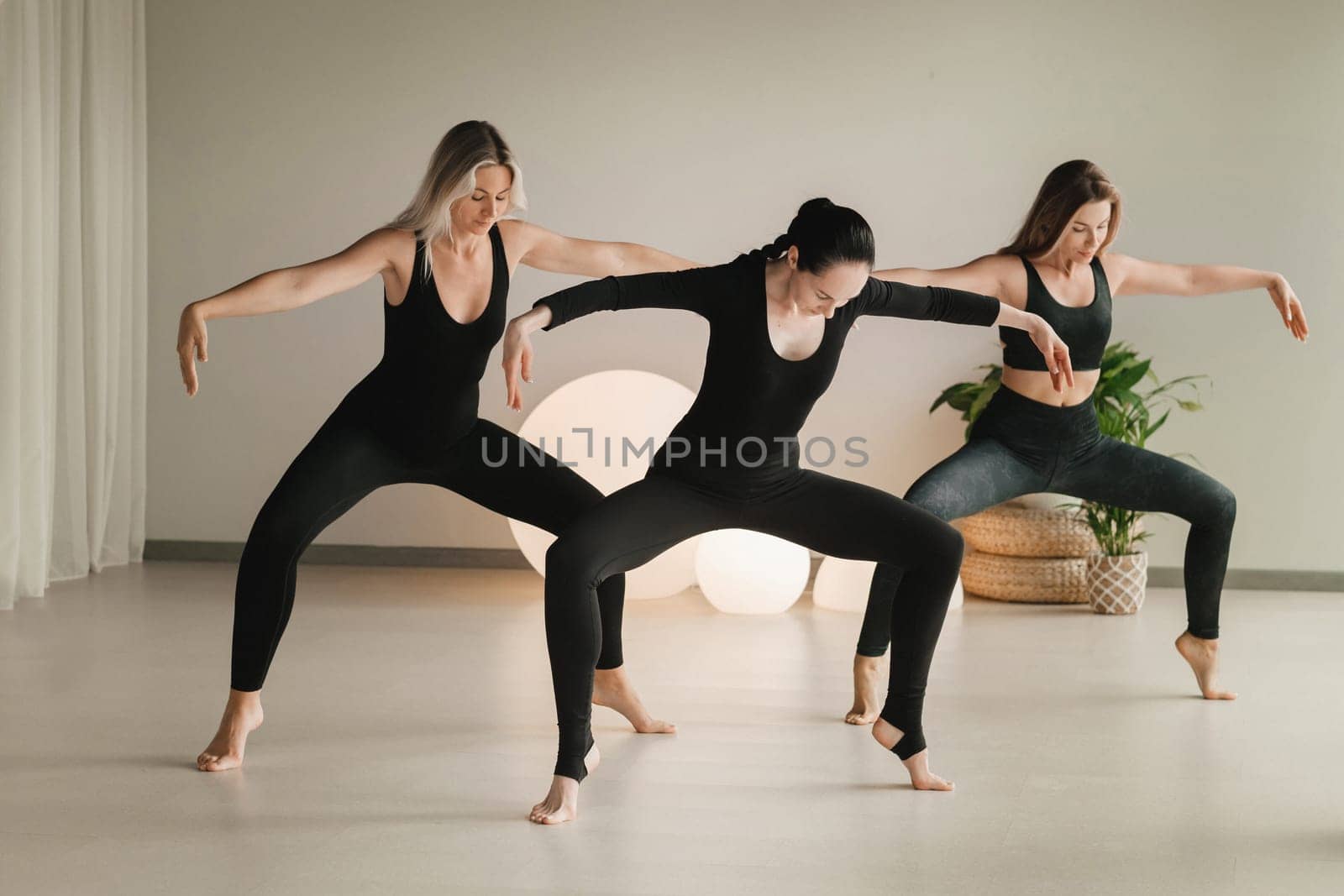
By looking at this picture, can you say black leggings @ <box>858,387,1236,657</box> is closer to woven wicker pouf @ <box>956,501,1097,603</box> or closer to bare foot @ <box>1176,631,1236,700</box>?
bare foot @ <box>1176,631,1236,700</box>

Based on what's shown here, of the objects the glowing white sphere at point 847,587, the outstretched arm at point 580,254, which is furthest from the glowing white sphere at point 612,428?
the outstretched arm at point 580,254

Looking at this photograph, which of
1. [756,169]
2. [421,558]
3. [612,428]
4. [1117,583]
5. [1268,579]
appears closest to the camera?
[612,428]

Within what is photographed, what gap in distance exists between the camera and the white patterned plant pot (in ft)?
16.0

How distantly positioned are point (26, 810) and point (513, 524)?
250 centimetres

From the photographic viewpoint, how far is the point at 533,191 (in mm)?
5637

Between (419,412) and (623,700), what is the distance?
0.81 m

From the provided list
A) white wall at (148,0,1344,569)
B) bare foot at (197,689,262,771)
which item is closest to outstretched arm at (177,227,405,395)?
bare foot at (197,689,262,771)

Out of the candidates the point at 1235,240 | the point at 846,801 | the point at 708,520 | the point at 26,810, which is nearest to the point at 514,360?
the point at 708,520

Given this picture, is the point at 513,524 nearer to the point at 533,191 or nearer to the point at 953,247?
the point at 533,191

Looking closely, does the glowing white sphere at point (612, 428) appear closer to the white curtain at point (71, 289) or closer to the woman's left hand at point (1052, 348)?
the white curtain at point (71, 289)

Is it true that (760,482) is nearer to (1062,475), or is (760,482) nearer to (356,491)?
(356,491)

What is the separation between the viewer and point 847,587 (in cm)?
498

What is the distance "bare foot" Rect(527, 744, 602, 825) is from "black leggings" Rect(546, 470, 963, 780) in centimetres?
2

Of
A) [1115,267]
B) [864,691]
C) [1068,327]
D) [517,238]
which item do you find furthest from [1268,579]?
[517,238]
